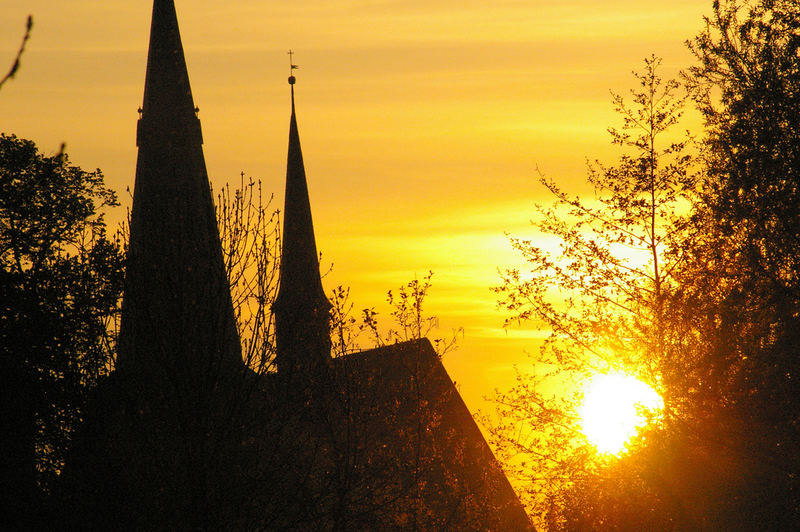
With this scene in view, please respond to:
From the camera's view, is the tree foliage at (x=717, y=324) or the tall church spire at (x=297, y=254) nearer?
the tree foliage at (x=717, y=324)

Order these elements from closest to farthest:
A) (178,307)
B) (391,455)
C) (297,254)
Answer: (178,307) → (391,455) → (297,254)

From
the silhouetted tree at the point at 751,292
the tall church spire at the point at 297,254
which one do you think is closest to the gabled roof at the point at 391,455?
the tall church spire at the point at 297,254

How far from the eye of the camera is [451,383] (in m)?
32.1

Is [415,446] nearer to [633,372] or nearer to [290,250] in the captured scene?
[633,372]

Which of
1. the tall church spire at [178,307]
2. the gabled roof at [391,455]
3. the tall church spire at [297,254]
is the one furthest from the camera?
the tall church spire at [297,254]

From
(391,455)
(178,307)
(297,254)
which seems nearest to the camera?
(178,307)

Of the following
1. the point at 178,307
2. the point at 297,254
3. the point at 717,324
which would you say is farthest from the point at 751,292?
the point at 297,254

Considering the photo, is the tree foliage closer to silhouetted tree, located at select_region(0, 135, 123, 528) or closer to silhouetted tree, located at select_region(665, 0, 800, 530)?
silhouetted tree, located at select_region(665, 0, 800, 530)

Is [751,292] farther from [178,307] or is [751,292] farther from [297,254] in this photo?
[297,254]

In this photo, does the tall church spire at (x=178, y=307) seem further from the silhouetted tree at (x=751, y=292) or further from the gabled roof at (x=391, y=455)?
the silhouetted tree at (x=751, y=292)

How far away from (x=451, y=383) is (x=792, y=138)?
17497mm

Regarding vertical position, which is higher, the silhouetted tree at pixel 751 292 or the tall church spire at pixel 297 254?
the tall church spire at pixel 297 254

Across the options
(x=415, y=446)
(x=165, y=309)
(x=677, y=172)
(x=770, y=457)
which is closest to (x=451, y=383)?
(x=415, y=446)

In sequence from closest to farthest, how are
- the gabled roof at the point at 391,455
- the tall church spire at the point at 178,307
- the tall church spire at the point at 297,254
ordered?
the tall church spire at the point at 178,307, the gabled roof at the point at 391,455, the tall church spire at the point at 297,254
